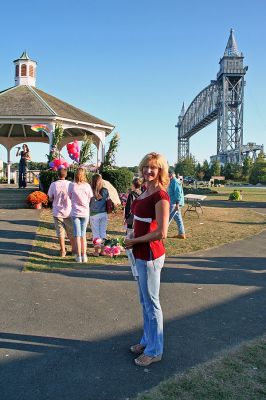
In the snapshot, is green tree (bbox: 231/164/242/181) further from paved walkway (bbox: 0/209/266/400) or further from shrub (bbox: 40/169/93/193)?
paved walkway (bbox: 0/209/266/400)

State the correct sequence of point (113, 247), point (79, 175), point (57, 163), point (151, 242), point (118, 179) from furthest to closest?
point (118, 179), point (57, 163), point (113, 247), point (79, 175), point (151, 242)

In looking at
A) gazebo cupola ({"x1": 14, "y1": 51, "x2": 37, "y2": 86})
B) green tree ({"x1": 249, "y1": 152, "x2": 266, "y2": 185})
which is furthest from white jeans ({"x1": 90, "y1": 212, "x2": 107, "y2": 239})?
green tree ({"x1": 249, "y1": 152, "x2": 266, "y2": 185})

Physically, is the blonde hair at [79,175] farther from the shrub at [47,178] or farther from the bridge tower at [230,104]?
the bridge tower at [230,104]

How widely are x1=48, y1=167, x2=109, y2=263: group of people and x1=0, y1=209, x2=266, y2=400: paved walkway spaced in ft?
2.66

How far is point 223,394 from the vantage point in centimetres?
310

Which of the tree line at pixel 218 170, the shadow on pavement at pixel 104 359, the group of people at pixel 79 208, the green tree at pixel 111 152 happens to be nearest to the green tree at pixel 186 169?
the tree line at pixel 218 170

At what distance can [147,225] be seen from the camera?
3.64 m

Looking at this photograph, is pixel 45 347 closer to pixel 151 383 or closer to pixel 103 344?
pixel 103 344

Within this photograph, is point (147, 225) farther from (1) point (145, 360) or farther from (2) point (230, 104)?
(2) point (230, 104)

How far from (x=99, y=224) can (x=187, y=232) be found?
180 inches

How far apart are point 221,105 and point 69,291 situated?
109 m

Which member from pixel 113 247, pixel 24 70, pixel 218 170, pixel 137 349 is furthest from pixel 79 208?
pixel 218 170

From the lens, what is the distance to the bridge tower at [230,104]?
351 ft

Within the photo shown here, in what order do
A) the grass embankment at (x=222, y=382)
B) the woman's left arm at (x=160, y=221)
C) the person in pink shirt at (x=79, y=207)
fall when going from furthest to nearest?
the person in pink shirt at (x=79, y=207), the woman's left arm at (x=160, y=221), the grass embankment at (x=222, y=382)
